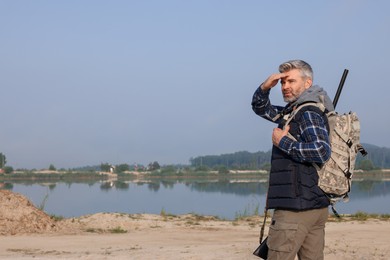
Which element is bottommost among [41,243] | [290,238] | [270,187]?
[41,243]

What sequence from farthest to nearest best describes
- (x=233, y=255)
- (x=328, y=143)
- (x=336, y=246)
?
(x=336, y=246) < (x=233, y=255) < (x=328, y=143)

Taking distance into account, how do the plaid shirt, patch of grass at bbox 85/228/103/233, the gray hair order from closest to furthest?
the plaid shirt → the gray hair → patch of grass at bbox 85/228/103/233

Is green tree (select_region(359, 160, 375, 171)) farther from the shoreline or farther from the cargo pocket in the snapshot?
the cargo pocket

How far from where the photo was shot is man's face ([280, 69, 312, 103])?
3.73 m

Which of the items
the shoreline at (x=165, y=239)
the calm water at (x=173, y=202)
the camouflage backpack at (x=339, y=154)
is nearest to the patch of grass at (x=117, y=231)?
the shoreline at (x=165, y=239)

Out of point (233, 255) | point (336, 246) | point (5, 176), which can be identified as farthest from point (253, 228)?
point (5, 176)

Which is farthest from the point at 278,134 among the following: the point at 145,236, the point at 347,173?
the point at 145,236

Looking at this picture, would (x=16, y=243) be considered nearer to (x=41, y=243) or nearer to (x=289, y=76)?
(x=41, y=243)

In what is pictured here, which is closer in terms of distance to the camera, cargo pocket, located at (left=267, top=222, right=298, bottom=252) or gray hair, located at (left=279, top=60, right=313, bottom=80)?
cargo pocket, located at (left=267, top=222, right=298, bottom=252)

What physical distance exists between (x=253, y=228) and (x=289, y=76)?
9801 mm

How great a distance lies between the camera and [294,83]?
12.3 feet

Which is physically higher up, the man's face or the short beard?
the man's face

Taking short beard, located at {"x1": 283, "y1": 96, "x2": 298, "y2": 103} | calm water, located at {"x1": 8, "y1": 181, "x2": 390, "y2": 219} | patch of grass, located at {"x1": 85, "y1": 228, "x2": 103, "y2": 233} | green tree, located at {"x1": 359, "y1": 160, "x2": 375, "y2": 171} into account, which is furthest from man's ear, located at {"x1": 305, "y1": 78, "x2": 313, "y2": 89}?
green tree, located at {"x1": 359, "y1": 160, "x2": 375, "y2": 171}

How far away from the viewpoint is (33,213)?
12.9m
